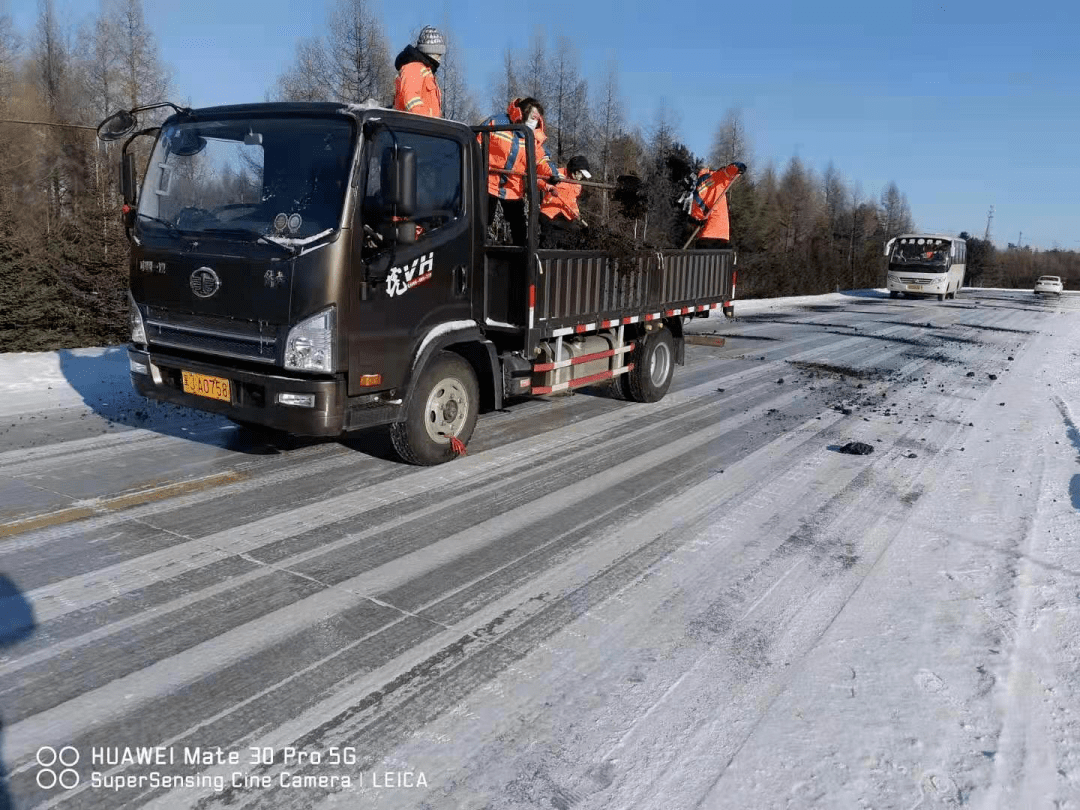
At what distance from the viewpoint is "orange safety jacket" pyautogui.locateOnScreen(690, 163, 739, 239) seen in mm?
9677

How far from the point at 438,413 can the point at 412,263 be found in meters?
1.17

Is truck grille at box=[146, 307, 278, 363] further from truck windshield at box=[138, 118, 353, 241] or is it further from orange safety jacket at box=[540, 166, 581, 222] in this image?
orange safety jacket at box=[540, 166, 581, 222]

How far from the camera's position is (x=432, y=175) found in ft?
18.7

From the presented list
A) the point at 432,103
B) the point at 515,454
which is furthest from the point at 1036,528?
the point at 432,103

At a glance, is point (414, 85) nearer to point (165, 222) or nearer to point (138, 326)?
point (165, 222)

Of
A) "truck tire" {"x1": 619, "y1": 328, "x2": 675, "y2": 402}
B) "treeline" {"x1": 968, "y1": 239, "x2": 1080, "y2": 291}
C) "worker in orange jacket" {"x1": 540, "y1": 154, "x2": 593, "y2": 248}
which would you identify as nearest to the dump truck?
"worker in orange jacket" {"x1": 540, "y1": 154, "x2": 593, "y2": 248}

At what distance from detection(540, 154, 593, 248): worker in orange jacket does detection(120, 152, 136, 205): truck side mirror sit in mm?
3389

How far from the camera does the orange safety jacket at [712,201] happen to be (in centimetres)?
968

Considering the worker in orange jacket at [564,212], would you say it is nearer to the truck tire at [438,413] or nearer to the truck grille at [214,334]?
the truck tire at [438,413]

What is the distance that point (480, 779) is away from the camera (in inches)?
104

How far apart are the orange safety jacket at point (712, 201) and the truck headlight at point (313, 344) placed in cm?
627

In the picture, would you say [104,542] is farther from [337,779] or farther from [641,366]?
[641,366]

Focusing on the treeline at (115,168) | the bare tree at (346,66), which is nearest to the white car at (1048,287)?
the treeline at (115,168)

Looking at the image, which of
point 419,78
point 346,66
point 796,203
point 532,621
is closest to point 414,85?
point 419,78
